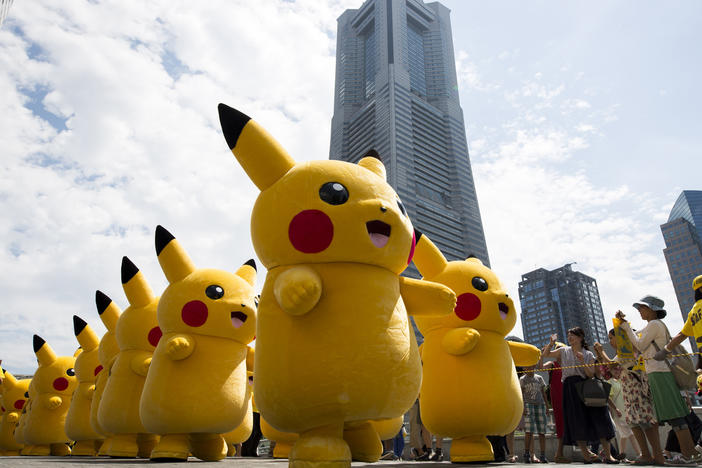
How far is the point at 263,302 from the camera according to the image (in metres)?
2.90

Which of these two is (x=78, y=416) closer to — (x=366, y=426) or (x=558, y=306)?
(x=366, y=426)

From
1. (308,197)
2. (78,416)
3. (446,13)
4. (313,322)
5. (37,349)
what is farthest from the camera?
(446,13)

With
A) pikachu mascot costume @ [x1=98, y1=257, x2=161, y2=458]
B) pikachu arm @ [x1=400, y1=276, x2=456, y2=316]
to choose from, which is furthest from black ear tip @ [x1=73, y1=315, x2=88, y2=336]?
pikachu arm @ [x1=400, y1=276, x2=456, y2=316]

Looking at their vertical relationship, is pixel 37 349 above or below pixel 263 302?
above

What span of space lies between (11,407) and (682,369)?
13.2 m

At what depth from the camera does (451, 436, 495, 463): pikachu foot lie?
3.58 metres

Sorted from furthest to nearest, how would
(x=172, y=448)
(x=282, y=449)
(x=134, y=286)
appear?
(x=134, y=286)
(x=282, y=449)
(x=172, y=448)

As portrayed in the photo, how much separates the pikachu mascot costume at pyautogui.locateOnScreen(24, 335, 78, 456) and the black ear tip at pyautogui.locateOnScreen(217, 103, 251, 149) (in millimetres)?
7638

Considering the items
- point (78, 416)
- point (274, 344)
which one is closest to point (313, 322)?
point (274, 344)

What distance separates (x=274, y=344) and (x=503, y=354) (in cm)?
228

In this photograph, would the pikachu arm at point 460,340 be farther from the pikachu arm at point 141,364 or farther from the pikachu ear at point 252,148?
the pikachu arm at point 141,364

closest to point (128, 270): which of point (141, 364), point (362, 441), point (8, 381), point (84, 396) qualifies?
point (141, 364)

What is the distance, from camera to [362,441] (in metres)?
3.52

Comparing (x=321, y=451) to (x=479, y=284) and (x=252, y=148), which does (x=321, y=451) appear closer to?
(x=252, y=148)
